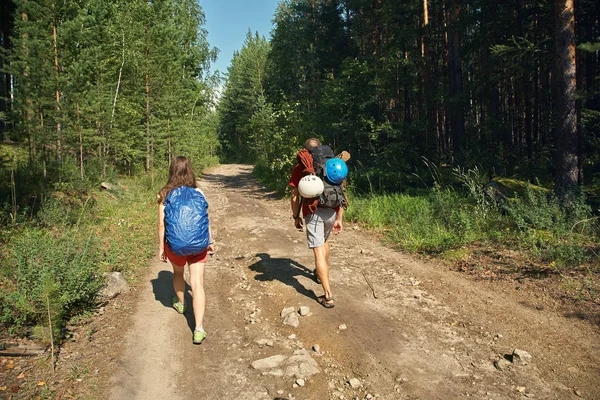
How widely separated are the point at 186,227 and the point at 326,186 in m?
1.71

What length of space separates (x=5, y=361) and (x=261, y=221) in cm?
700

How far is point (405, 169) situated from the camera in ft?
46.2

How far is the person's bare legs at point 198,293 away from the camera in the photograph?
416 cm

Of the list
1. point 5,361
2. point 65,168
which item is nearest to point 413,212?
point 5,361

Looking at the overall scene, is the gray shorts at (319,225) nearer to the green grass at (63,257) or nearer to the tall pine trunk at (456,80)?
the green grass at (63,257)

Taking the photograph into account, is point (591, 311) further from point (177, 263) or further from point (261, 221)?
point (261, 221)

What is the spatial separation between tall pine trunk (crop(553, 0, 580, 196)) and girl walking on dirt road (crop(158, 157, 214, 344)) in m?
8.37

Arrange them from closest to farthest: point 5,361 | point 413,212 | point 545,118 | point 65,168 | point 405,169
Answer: point 5,361, point 413,212, point 65,168, point 405,169, point 545,118

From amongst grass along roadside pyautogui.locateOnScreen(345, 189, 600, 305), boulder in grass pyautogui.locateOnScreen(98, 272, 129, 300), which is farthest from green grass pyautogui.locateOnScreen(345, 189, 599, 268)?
boulder in grass pyautogui.locateOnScreen(98, 272, 129, 300)

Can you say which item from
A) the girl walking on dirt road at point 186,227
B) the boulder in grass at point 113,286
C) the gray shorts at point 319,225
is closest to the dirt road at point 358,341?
the boulder in grass at point 113,286

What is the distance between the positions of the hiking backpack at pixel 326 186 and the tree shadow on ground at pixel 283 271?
4.32 feet

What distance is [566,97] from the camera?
8914mm

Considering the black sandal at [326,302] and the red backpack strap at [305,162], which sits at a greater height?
the red backpack strap at [305,162]

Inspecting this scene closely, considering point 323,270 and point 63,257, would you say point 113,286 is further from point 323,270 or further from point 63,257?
point 323,270
